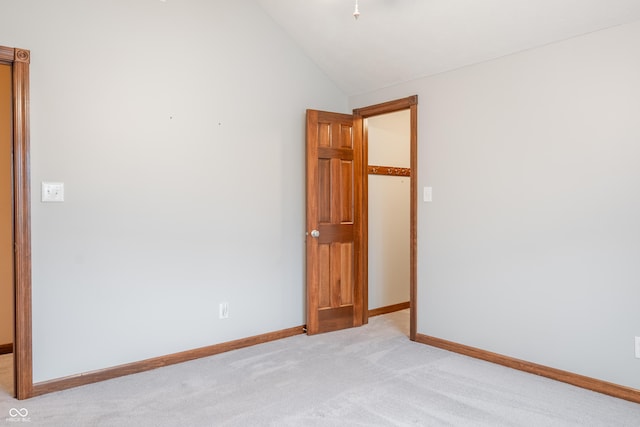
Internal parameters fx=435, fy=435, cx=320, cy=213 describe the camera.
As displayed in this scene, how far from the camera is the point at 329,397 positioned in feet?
8.36

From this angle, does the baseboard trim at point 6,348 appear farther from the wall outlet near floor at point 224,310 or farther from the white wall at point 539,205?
the white wall at point 539,205

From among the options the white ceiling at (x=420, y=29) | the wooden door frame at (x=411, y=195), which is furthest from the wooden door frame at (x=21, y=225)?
the wooden door frame at (x=411, y=195)

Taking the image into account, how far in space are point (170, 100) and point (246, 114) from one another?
2.07 ft

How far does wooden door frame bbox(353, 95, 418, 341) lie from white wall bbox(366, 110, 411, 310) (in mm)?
185

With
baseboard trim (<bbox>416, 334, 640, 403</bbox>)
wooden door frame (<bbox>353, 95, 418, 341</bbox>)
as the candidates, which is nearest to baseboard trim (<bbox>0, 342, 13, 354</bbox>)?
wooden door frame (<bbox>353, 95, 418, 341</bbox>)

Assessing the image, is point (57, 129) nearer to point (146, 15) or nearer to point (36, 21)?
point (36, 21)

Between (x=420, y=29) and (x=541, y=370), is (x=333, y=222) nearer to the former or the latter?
(x=420, y=29)

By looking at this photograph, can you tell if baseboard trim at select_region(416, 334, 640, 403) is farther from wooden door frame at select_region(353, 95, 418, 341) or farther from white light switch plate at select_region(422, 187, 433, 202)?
white light switch plate at select_region(422, 187, 433, 202)

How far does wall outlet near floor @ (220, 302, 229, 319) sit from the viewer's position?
3.39 metres

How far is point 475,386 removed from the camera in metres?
2.72

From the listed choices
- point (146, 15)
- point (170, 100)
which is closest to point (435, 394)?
point (170, 100)

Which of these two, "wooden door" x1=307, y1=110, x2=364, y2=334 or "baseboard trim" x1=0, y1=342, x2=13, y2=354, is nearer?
"baseboard trim" x1=0, y1=342, x2=13, y2=354

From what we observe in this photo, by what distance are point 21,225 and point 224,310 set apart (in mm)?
1494

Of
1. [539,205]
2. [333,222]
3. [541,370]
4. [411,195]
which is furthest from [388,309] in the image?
[539,205]
